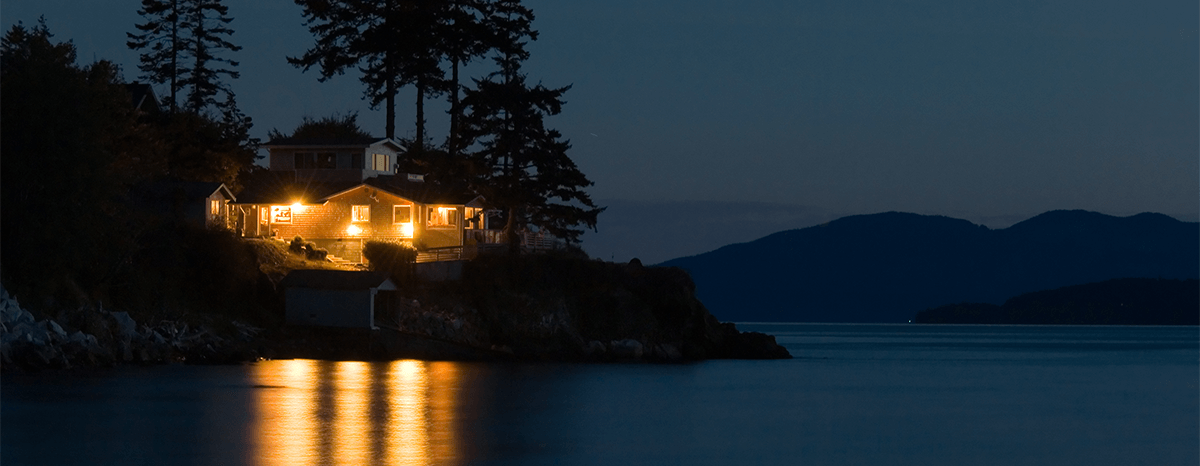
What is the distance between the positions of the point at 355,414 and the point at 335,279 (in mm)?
18873

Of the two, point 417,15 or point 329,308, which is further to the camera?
point 417,15

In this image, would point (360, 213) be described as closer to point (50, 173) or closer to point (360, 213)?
point (360, 213)

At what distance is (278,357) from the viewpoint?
53.2 metres

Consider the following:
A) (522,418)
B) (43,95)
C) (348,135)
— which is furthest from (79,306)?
(348,135)

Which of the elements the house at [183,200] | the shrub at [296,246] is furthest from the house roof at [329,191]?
the shrub at [296,246]

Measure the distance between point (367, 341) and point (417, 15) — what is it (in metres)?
20.8

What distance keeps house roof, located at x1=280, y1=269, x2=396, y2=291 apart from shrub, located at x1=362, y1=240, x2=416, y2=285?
10.8ft

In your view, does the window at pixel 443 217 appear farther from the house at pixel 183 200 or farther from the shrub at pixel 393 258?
the house at pixel 183 200

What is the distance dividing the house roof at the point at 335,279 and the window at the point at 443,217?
33.7ft

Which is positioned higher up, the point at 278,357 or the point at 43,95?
the point at 43,95

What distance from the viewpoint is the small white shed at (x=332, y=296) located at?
2114 inches

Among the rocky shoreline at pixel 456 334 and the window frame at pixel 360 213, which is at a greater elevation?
the window frame at pixel 360 213

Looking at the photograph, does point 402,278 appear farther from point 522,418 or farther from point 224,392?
point 522,418

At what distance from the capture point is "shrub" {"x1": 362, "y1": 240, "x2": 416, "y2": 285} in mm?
58000
